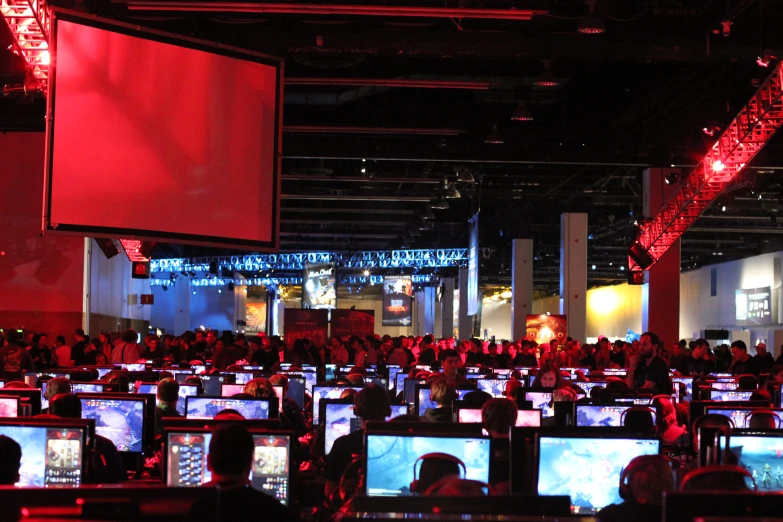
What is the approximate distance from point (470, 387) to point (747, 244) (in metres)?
39.0

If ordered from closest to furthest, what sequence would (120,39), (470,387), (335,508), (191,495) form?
(191,495) < (335,508) < (120,39) < (470,387)

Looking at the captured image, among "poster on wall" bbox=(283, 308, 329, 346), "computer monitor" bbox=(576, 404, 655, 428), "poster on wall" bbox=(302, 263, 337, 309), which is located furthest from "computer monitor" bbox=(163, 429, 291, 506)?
"poster on wall" bbox=(302, 263, 337, 309)

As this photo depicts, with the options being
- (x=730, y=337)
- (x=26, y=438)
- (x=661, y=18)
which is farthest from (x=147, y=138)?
(x=730, y=337)

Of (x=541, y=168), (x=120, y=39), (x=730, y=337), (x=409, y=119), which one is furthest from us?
(x=730, y=337)

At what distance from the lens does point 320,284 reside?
4206cm

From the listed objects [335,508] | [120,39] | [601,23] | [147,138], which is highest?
[601,23]

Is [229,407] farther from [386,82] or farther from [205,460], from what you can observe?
[386,82]

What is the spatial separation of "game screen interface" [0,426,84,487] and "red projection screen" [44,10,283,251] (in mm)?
3949

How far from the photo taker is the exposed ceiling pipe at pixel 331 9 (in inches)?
557

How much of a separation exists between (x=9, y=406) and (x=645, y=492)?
6492 millimetres

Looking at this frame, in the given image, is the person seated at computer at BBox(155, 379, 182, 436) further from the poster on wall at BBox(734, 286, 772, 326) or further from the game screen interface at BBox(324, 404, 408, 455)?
the poster on wall at BBox(734, 286, 772, 326)

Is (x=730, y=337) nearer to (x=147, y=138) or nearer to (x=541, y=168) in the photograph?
(x=541, y=168)

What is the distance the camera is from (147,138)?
36.8ft

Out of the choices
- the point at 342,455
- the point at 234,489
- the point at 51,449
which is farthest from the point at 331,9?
the point at 234,489
